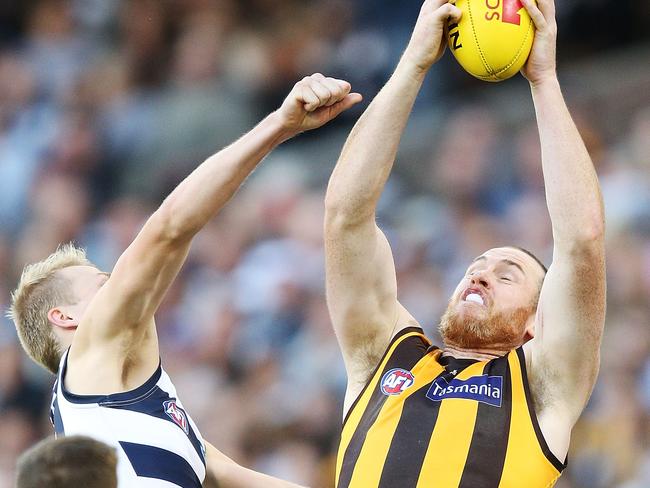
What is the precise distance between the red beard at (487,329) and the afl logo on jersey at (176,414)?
1.05 m

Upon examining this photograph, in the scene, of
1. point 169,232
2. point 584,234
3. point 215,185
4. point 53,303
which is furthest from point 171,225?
point 584,234

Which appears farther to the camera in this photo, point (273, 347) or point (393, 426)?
point (273, 347)

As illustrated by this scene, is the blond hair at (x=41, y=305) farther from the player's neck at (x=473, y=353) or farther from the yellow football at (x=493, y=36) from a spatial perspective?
the yellow football at (x=493, y=36)

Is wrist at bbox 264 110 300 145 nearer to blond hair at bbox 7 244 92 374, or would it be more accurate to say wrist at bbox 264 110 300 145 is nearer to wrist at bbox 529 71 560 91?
wrist at bbox 529 71 560 91

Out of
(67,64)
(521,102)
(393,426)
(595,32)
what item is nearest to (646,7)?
(595,32)

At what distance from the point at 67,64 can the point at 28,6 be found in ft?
3.31

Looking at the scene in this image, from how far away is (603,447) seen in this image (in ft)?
22.8

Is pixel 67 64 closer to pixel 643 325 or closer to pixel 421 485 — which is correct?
pixel 643 325

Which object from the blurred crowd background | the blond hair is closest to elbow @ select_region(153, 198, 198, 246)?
the blond hair

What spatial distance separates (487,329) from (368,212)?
2.13 feet

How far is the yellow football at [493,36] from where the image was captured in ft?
13.6

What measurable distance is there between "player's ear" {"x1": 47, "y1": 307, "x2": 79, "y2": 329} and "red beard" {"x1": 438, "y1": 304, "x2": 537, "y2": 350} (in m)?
1.37

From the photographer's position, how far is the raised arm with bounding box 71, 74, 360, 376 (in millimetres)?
4051

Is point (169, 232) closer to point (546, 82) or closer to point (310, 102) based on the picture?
point (310, 102)
